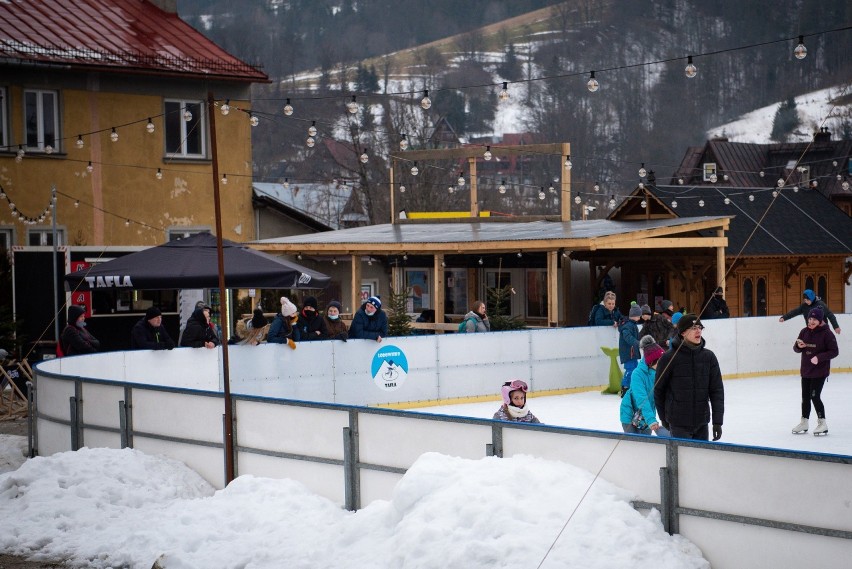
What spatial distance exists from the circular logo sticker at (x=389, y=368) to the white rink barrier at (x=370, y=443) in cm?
4

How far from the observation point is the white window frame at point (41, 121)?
92.4 feet

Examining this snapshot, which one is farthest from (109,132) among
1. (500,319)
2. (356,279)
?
(500,319)

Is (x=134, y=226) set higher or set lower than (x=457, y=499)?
higher

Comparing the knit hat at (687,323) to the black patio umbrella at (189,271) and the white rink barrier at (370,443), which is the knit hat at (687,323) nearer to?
the white rink barrier at (370,443)

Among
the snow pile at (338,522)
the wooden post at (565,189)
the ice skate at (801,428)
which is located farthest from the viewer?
the wooden post at (565,189)

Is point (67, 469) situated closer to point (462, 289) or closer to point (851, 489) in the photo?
point (851, 489)

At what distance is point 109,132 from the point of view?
29125mm

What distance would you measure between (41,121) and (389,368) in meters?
14.0

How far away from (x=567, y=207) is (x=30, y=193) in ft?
42.4

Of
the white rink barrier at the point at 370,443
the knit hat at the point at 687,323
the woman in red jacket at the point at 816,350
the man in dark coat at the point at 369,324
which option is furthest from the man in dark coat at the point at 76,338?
the woman in red jacket at the point at 816,350

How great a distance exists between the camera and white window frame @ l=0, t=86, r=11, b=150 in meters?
27.7

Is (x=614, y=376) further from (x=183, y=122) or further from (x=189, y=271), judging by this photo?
(x=183, y=122)

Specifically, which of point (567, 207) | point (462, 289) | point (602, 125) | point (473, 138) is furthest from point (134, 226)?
point (473, 138)

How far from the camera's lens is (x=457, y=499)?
801 centimetres
